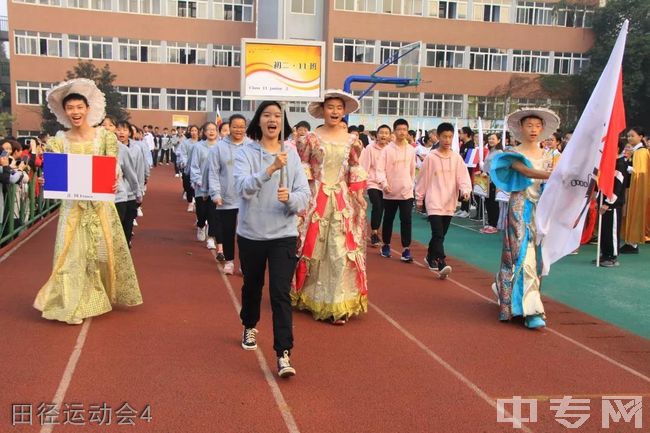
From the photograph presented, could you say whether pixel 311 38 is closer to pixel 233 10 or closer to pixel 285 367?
pixel 233 10

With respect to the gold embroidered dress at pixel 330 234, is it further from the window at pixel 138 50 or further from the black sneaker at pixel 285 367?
the window at pixel 138 50

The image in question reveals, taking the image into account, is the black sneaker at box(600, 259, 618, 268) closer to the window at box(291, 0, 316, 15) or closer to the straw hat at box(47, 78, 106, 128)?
the straw hat at box(47, 78, 106, 128)

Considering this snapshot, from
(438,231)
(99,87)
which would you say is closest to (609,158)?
(438,231)

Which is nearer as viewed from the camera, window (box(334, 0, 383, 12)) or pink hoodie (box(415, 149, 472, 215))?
pink hoodie (box(415, 149, 472, 215))

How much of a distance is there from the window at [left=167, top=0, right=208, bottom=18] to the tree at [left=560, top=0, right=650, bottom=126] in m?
25.4

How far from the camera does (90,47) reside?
41938 millimetres

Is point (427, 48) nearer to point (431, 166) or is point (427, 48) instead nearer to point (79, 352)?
point (431, 166)

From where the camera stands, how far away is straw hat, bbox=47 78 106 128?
5238mm

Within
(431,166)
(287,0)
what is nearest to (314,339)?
(431,166)

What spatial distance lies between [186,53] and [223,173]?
125 ft

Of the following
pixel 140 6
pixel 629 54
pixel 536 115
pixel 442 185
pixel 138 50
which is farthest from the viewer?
pixel 138 50

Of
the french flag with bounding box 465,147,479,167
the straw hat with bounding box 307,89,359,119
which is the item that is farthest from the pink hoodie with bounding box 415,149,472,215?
the french flag with bounding box 465,147,479,167

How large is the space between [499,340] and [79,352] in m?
3.29

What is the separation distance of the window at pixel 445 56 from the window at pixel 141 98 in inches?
738
